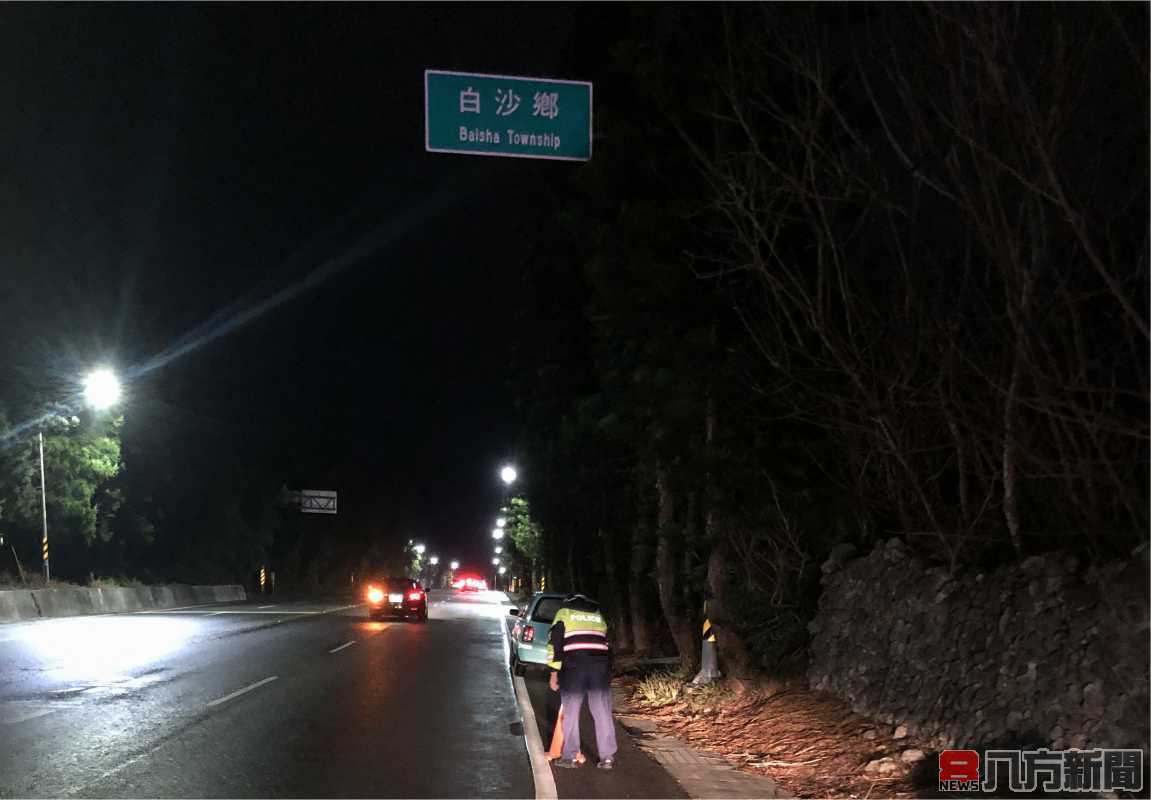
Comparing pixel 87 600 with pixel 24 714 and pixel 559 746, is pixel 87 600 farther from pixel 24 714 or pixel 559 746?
pixel 559 746

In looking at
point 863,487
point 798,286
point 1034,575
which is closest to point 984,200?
point 798,286

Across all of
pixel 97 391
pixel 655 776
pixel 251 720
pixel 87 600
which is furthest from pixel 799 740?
pixel 87 600

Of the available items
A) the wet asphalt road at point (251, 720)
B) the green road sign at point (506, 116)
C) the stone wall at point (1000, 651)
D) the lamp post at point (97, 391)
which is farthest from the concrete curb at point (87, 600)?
the stone wall at point (1000, 651)

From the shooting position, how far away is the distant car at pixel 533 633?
16938 mm

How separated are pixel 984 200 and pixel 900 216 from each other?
2.55 metres

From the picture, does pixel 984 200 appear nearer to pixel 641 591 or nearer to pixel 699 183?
pixel 699 183

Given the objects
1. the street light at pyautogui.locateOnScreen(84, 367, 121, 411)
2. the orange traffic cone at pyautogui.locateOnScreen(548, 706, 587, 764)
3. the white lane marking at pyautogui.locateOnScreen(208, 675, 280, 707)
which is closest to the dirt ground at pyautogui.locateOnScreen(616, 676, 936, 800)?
the orange traffic cone at pyautogui.locateOnScreen(548, 706, 587, 764)

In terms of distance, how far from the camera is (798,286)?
383 inches

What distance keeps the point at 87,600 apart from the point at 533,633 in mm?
23329

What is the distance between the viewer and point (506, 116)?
35.0 ft

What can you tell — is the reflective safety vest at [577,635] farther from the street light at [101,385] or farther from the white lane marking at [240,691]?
the street light at [101,385]

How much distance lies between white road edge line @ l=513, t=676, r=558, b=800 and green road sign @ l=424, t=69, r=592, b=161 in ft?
20.1

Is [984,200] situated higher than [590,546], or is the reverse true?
[984,200]

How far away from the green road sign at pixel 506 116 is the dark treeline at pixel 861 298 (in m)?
1.46
